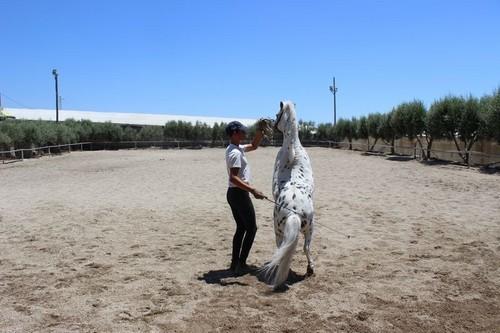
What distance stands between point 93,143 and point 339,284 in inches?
1518

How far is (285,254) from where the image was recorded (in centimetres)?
466

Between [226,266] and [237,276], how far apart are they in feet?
1.69

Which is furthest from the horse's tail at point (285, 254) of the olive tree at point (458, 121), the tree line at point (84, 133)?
the tree line at point (84, 133)

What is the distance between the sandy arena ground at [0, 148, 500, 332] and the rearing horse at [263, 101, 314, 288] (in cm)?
32

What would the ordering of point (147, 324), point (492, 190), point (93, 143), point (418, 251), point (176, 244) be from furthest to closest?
point (93, 143) < point (492, 190) < point (176, 244) < point (418, 251) < point (147, 324)

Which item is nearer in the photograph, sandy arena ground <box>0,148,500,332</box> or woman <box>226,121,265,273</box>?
sandy arena ground <box>0,148,500,332</box>

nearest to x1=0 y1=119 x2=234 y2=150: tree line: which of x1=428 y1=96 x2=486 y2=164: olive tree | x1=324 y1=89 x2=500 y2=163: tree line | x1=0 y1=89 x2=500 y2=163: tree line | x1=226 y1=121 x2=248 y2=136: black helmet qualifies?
x1=0 y1=89 x2=500 y2=163: tree line

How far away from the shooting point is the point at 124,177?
16688 mm

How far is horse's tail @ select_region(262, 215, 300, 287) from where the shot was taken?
15.3 feet

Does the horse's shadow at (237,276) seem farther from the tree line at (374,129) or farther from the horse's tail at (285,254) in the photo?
the tree line at (374,129)

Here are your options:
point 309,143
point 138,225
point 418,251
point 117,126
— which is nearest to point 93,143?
point 117,126

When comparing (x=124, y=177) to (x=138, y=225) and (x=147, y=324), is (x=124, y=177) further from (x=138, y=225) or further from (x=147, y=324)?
(x=147, y=324)

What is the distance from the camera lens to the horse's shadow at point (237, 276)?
498cm

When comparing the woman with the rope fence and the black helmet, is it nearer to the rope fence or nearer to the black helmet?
the black helmet
